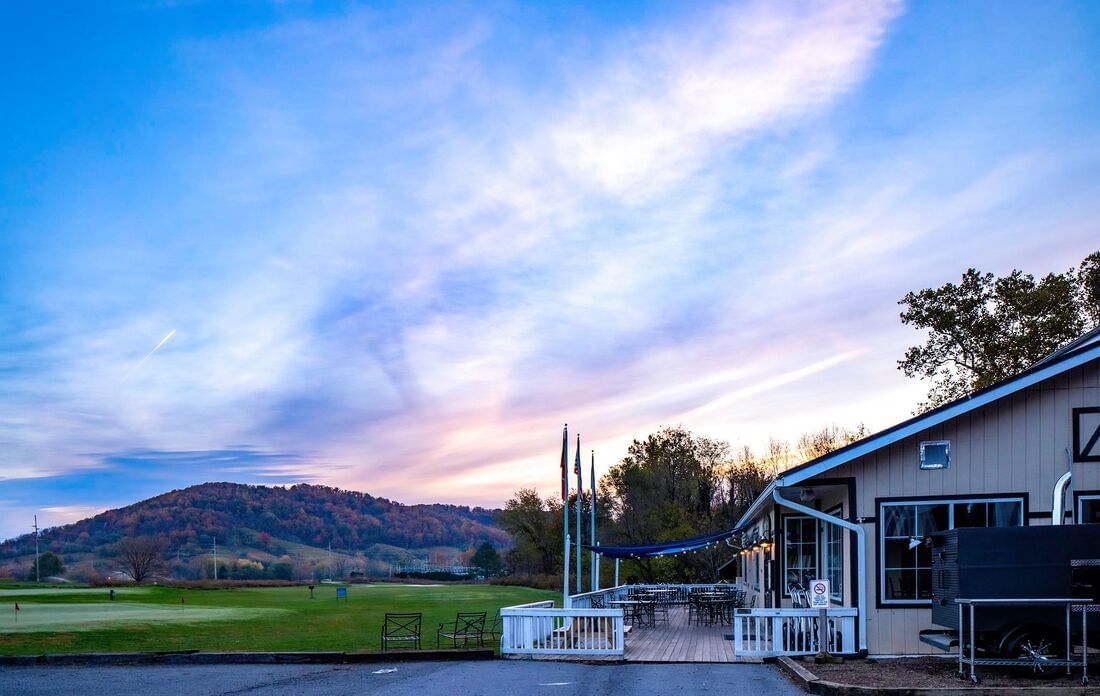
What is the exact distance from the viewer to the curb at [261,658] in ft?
49.4

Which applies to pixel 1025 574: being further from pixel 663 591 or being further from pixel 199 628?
pixel 199 628

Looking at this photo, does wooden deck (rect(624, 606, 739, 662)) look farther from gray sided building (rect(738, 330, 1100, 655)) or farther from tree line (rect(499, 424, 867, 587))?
tree line (rect(499, 424, 867, 587))

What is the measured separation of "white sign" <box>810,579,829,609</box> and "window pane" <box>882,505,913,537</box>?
133cm

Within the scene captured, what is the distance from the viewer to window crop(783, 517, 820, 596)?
1725 cm

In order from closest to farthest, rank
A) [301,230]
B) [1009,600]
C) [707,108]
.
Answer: [1009,600], [707,108], [301,230]

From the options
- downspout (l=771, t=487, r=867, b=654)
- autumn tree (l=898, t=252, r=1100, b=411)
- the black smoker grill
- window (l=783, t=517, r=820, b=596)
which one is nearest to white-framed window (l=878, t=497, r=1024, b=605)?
downspout (l=771, t=487, r=867, b=654)

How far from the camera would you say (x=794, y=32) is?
1502cm

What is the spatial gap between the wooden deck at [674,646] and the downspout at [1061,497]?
15.8 ft

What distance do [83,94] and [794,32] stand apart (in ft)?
44.0

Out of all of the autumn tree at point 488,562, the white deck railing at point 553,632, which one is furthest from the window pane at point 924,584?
the autumn tree at point 488,562

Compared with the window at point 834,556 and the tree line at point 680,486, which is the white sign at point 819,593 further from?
the tree line at point 680,486

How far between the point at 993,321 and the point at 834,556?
2149 cm

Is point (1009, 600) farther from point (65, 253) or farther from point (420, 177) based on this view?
point (65, 253)

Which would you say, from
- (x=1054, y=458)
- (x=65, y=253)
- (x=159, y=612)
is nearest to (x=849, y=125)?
(x=1054, y=458)
